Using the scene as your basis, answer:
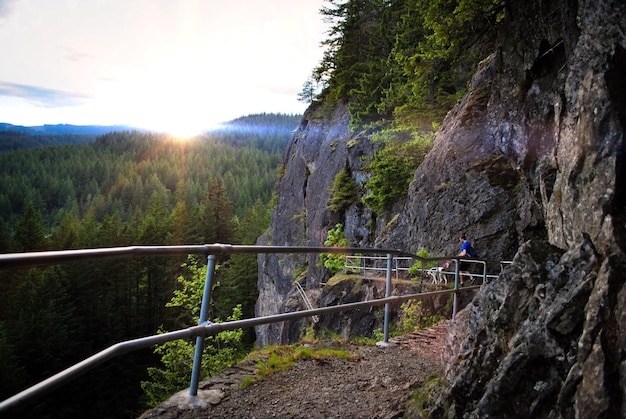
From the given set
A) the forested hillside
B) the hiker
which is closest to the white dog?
the hiker

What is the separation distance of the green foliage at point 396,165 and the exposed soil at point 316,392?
14.6 metres

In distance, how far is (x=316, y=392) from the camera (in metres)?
3.18

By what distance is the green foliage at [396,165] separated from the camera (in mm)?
18016

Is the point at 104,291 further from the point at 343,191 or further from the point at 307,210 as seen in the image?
the point at 343,191

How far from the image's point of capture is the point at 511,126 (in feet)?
36.0

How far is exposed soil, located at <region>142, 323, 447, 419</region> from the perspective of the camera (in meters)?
2.75

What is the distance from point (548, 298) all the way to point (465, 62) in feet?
56.0

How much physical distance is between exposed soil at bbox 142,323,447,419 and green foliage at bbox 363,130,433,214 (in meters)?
14.6

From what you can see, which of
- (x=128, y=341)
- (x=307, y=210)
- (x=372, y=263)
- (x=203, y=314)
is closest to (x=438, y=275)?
(x=372, y=263)

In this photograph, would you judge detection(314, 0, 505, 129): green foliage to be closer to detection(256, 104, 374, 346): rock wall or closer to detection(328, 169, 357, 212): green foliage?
detection(256, 104, 374, 346): rock wall

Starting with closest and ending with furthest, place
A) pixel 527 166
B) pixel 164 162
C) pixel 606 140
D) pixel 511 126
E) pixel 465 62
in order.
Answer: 1. pixel 606 140
2. pixel 527 166
3. pixel 511 126
4. pixel 465 62
5. pixel 164 162

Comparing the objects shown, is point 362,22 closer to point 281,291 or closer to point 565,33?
point 281,291

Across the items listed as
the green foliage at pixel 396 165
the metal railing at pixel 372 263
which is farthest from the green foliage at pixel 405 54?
the metal railing at pixel 372 263

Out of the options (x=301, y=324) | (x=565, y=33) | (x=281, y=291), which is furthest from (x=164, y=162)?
(x=565, y=33)
